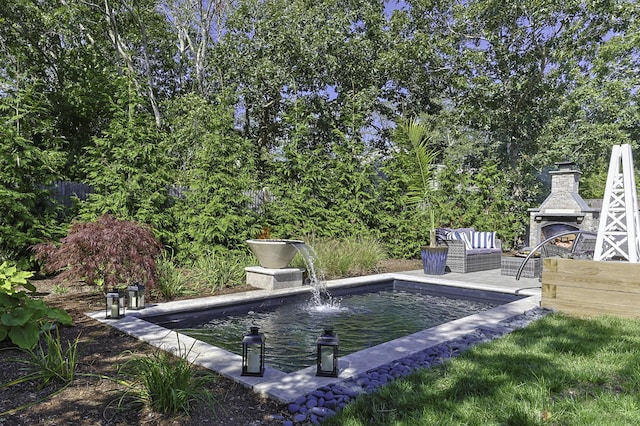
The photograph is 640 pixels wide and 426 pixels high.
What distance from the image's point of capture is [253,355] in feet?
10.2

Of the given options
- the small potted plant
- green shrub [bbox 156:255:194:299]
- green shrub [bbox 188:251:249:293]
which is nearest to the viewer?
green shrub [bbox 156:255:194:299]

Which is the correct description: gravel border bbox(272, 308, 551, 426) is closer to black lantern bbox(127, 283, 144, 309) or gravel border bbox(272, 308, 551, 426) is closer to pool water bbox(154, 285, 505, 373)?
pool water bbox(154, 285, 505, 373)

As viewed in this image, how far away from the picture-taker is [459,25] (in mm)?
15797

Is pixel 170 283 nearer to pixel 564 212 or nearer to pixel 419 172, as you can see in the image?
A: pixel 419 172

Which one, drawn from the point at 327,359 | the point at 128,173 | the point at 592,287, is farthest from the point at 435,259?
the point at 128,173

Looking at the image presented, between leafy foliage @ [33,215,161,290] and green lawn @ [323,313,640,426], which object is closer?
green lawn @ [323,313,640,426]

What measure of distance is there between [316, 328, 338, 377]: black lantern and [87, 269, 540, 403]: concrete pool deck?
2.0 inches

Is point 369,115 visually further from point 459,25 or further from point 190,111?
point 190,111

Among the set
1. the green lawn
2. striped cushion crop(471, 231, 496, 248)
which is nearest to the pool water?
the green lawn

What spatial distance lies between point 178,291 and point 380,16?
44.6 feet

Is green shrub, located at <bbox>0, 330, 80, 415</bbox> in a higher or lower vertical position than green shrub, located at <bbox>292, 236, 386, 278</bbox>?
lower

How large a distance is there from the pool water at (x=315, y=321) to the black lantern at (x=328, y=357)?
2.08ft

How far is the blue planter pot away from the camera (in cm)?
882

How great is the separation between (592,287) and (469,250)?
15.3ft
